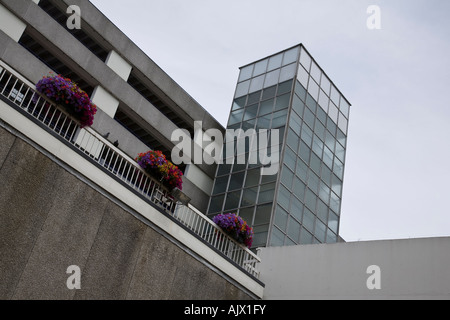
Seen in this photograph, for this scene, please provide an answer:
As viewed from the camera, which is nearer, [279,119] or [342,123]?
[279,119]

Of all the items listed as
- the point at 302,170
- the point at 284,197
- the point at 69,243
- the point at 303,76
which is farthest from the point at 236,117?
the point at 69,243

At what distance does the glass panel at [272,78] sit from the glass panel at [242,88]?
133cm

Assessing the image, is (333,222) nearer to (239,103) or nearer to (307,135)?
(307,135)

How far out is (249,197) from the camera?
25297mm

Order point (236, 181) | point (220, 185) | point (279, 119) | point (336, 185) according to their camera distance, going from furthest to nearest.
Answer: point (336, 185) → point (279, 119) → point (220, 185) → point (236, 181)

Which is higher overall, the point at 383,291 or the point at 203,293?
the point at 383,291

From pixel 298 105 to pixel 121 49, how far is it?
10248 mm

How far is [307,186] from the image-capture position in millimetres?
26891

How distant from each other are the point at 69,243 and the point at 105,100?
588 inches

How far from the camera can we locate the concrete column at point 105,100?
79.6 ft

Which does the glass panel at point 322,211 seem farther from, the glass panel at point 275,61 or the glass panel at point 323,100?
the glass panel at point 275,61
